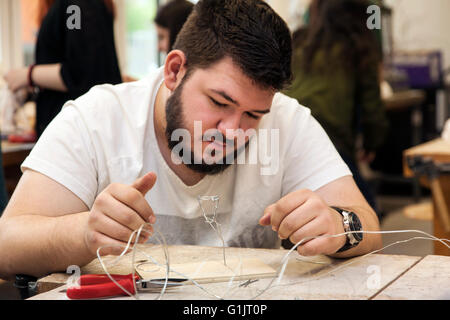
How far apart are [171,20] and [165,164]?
4.51 ft

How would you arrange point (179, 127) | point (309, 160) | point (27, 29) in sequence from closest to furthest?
point (179, 127) < point (309, 160) < point (27, 29)

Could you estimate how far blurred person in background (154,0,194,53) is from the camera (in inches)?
96.2

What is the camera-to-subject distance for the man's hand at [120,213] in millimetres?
891

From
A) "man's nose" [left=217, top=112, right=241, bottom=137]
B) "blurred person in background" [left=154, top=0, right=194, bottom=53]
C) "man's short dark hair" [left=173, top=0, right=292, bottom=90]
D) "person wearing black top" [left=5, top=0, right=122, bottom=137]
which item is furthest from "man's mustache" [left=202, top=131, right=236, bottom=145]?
"blurred person in background" [left=154, top=0, right=194, bottom=53]

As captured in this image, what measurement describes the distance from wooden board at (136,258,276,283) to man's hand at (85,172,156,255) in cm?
7

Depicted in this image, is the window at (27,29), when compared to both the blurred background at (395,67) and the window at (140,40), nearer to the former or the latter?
the blurred background at (395,67)

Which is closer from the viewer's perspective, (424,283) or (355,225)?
(424,283)

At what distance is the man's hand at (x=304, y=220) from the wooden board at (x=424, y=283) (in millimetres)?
141

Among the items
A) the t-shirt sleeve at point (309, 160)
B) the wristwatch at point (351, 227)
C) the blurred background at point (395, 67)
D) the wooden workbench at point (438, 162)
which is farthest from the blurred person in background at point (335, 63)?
the wristwatch at point (351, 227)

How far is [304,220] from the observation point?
99 cm

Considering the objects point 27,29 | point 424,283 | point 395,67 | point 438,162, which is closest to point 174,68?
point 424,283

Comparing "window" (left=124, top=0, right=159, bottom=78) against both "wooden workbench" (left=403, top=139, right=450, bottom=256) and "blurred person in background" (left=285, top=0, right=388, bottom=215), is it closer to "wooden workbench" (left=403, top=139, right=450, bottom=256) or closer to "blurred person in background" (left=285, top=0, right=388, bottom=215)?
"blurred person in background" (left=285, top=0, right=388, bottom=215)

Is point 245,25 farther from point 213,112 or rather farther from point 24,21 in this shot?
point 24,21

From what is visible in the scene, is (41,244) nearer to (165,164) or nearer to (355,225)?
(165,164)
